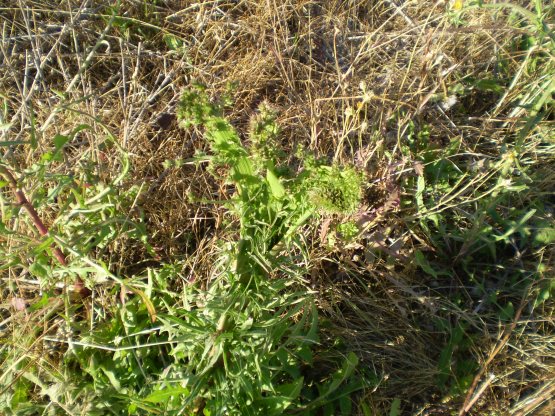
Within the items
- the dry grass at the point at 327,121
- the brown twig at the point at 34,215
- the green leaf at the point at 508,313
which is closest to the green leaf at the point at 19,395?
the dry grass at the point at 327,121

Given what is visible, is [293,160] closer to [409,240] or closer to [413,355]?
[409,240]

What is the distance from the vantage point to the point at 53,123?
183cm

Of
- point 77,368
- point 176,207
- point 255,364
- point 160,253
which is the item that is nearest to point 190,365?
point 255,364

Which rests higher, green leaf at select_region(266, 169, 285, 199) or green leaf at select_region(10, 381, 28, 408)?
green leaf at select_region(266, 169, 285, 199)

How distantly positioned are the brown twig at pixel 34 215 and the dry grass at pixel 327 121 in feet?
0.35

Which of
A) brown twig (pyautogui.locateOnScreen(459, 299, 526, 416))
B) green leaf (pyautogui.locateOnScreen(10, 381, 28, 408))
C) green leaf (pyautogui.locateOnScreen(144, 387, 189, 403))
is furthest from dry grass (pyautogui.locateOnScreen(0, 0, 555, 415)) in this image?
green leaf (pyautogui.locateOnScreen(144, 387, 189, 403))

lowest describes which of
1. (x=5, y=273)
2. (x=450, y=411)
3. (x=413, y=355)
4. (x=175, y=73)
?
(x=450, y=411)

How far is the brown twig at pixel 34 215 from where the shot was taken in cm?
123

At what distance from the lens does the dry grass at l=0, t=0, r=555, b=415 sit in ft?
5.38

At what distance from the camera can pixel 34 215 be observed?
4.39ft

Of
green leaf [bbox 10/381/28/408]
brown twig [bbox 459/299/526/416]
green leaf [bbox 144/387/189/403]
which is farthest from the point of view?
brown twig [bbox 459/299/526/416]

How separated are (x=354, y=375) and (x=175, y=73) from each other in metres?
1.49

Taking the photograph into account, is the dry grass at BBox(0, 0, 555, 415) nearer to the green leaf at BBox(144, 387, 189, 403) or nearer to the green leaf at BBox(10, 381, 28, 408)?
the green leaf at BBox(10, 381, 28, 408)

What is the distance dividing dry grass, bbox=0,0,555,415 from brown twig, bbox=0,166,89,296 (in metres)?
0.11
